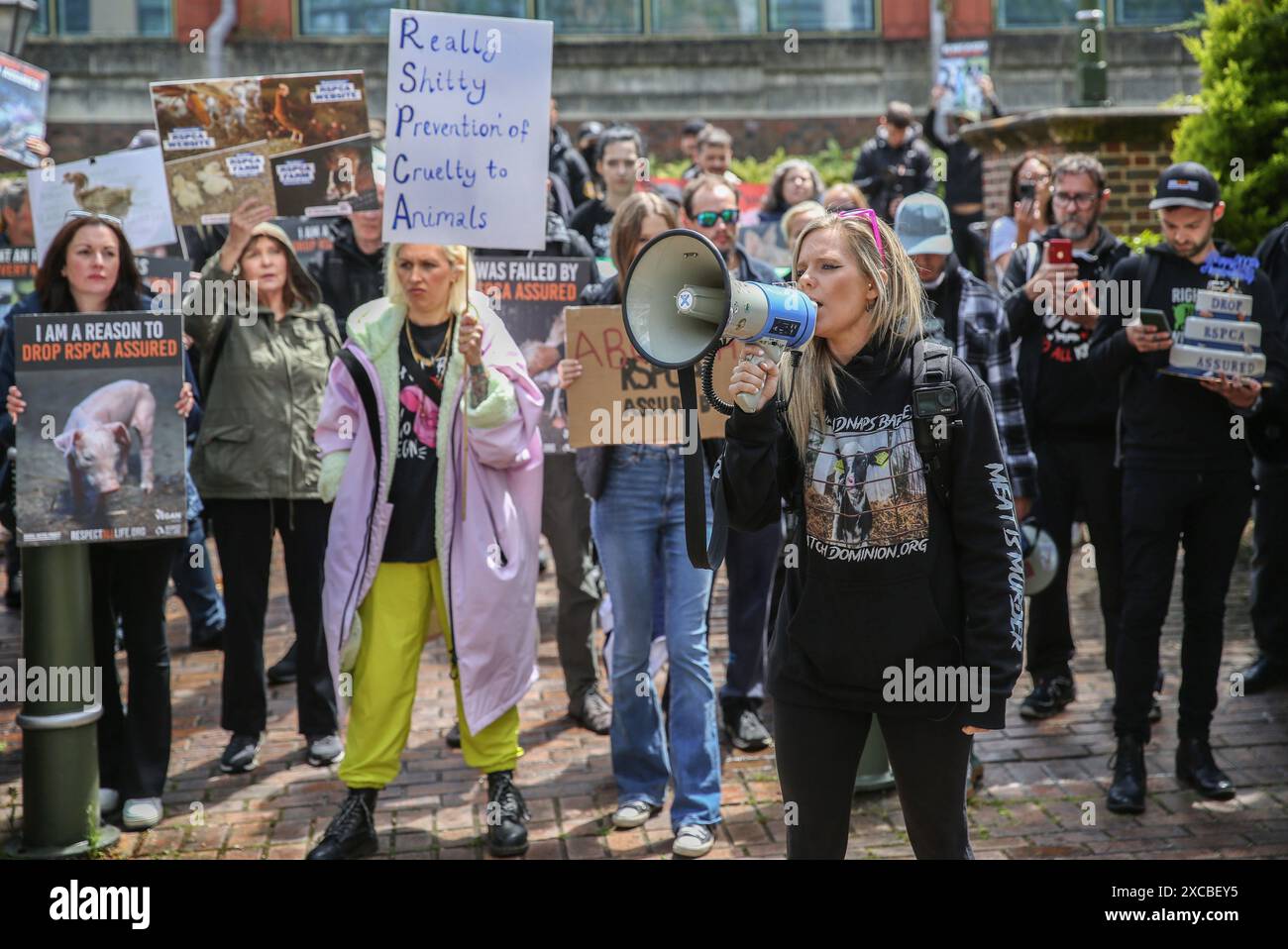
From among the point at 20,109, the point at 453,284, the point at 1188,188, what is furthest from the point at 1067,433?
the point at 20,109

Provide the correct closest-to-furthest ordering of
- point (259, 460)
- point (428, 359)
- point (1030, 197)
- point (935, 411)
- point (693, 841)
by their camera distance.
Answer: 1. point (935, 411)
2. point (693, 841)
3. point (428, 359)
4. point (259, 460)
5. point (1030, 197)

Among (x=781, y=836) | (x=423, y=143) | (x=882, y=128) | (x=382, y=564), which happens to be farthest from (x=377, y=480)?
(x=882, y=128)

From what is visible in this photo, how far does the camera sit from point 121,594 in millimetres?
5586

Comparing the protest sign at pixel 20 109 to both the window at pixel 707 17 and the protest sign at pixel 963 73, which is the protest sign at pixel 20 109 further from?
the window at pixel 707 17

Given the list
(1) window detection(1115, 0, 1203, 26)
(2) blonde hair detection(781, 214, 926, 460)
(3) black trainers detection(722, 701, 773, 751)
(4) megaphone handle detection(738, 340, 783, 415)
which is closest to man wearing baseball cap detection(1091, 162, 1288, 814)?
(3) black trainers detection(722, 701, 773, 751)

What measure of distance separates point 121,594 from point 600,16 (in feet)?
60.2

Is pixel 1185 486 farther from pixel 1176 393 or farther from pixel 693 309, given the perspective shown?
pixel 693 309

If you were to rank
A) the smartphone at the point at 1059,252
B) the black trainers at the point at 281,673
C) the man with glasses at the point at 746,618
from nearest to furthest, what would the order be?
the smartphone at the point at 1059,252 < the man with glasses at the point at 746,618 < the black trainers at the point at 281,673

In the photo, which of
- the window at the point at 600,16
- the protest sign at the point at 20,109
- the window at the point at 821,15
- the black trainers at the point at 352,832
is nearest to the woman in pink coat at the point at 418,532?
the black trainers at the point at 352,832

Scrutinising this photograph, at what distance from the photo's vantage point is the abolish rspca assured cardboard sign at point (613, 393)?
17.4 ft

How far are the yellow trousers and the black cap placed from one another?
3.07 meters

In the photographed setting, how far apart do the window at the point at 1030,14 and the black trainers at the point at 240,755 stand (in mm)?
19237

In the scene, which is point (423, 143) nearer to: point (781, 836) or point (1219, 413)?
point (781, 836)

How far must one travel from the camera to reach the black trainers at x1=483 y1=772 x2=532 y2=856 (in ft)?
16.7
